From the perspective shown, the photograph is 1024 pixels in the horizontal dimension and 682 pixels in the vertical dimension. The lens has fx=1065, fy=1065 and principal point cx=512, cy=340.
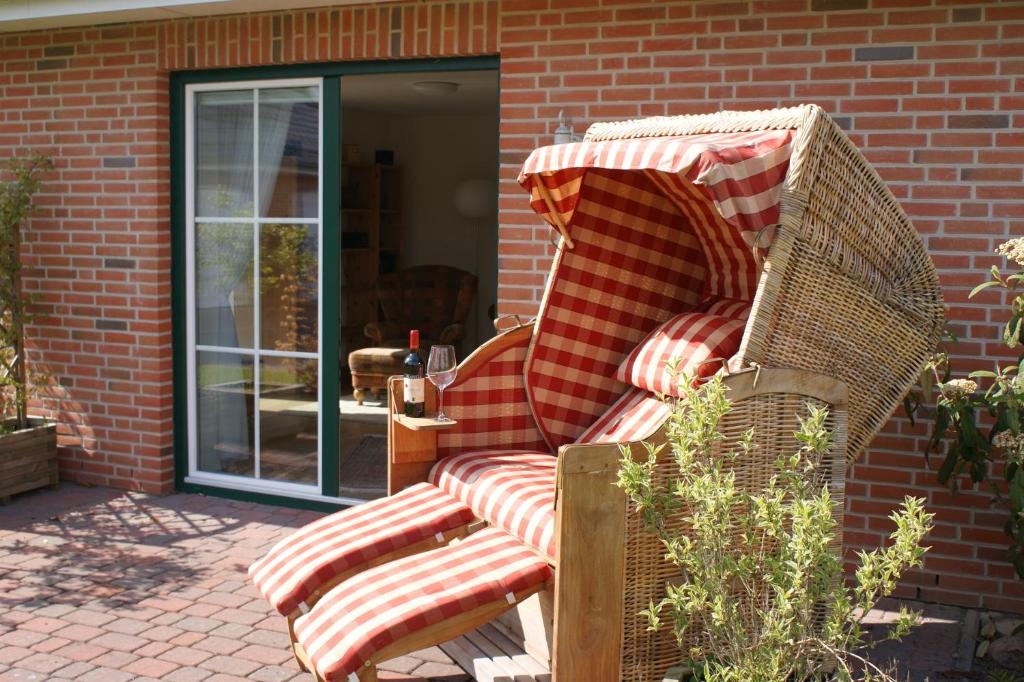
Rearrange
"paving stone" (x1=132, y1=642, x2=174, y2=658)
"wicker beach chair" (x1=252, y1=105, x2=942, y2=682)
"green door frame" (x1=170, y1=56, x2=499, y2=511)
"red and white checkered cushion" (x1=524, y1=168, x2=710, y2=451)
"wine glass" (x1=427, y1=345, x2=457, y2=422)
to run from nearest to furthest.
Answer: "wicker beach chair" (x1=252, y1=105, x2=942, y2=682) → "paving stone" (x1=132, y1=642, x2=174, y2=658) → "wine glass" (x1=427, y1=345, x2=457, y2=422) → "red and white checkered cushion" (x1=524, y1=168, x2=710, y2=451) → "green door frame" (x1=170, y1=56, x2=499, y2=511)

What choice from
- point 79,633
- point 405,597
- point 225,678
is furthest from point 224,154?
point 405,597

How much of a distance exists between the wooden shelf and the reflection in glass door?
1.57 meters

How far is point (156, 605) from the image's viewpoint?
4227mm

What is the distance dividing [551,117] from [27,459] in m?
3.39

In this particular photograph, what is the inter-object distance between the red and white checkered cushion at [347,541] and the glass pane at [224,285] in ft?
7.31

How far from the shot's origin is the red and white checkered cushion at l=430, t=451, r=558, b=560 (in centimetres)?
332

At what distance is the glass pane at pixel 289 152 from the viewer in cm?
546

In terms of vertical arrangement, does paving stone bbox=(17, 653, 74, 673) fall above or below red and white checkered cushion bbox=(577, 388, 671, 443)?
below

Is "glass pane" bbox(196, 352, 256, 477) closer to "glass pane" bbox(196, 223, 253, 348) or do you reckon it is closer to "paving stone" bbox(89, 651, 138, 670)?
"glass pane" bbox(196, 223, 253, 348)

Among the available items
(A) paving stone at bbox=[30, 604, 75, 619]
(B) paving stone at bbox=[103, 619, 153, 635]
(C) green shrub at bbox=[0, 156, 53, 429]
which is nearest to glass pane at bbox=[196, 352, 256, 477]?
(C) green shrub at bbox=[0, 156, 53, 429]

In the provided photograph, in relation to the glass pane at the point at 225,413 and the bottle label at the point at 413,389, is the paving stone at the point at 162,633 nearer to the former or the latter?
the bottle label at the point at 413,389

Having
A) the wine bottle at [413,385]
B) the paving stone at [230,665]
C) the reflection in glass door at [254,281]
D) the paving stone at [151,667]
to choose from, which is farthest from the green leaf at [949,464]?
the reflection in glass door at [254,281]

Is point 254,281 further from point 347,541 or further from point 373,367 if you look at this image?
point 373,367

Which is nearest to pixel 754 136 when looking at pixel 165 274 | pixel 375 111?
pixel 165 274
